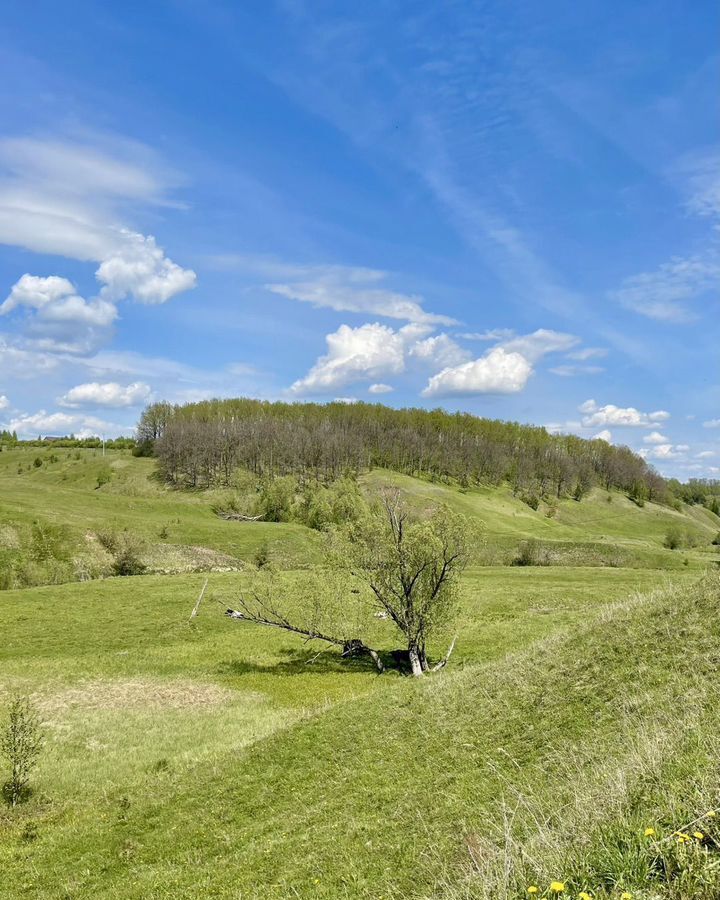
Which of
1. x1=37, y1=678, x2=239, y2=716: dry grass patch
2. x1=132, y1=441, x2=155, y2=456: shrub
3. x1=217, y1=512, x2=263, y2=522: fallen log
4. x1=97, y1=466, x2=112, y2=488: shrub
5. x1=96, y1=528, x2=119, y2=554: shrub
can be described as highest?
x1=132, y1=441, x2=155, y2=456: shrub

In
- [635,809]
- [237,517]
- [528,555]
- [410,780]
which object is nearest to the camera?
[635,809]

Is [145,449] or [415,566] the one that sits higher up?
[145,449]

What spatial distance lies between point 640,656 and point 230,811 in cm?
1237

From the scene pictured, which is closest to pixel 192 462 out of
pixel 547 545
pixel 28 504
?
pixel 28 504

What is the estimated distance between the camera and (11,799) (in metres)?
19.4

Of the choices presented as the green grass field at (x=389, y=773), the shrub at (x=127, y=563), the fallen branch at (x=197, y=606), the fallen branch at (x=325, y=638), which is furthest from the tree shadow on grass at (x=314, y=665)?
the shrub at (x=127, y=563)

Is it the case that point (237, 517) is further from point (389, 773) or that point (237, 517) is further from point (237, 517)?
point (389, 773)

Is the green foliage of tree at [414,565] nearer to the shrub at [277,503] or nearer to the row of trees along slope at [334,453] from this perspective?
the shrub at [277,503]

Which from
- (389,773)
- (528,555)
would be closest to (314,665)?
(389,773)

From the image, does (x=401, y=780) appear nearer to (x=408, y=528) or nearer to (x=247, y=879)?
(x=247, y=879)

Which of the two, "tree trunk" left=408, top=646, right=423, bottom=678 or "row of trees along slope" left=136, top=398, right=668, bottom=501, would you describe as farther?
"row of trees along slope" left=136, top=398, right=668, bottom=501

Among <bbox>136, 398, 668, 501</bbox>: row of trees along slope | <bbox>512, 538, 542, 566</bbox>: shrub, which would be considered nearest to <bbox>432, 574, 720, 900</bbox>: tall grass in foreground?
<bbox>512, 538, 542, 566</bbox>: shrub

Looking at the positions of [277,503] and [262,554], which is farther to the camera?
[277,503]

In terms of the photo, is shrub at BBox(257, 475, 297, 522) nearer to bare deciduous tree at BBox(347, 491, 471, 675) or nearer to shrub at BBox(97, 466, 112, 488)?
shrub at BBox(97, 466, 112, 488)
